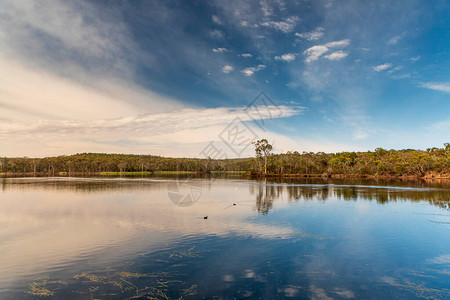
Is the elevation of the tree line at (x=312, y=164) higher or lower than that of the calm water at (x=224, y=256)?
higher

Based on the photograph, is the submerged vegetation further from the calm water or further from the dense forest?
the dense forest

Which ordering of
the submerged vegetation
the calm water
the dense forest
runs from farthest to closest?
the dense forest < the calm water < the submerged vegetation

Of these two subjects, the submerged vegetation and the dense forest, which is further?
the dense forest

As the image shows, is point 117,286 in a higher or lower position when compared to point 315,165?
lower

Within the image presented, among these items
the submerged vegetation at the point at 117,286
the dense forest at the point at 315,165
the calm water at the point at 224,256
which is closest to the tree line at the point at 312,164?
the dense forest at the point at 315,165

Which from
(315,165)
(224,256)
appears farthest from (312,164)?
(224,256)

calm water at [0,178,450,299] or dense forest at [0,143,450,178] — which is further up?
dense forest at [0,143,450,178]

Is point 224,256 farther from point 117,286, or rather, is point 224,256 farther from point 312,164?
point 312,164

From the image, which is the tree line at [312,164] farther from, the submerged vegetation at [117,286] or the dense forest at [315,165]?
the submerged vegetation at [117,286]

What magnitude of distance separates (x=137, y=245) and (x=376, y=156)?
12509 centimetres

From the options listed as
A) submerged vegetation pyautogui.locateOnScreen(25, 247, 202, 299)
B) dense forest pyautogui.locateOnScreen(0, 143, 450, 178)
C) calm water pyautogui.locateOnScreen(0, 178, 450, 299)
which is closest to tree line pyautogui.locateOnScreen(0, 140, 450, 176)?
dense forest pyautogui.locateOnScreen(0, 143, 450, 178)

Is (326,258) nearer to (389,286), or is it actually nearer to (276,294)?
(389,286)

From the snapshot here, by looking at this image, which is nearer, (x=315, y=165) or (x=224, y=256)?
(x=224, y=256)

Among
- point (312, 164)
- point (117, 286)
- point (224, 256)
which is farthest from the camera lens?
point (312, 164)
